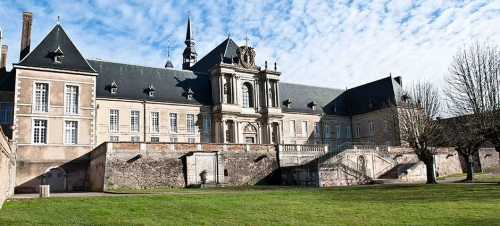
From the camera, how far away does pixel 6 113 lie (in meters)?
29.0

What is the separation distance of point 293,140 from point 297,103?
4259 mm

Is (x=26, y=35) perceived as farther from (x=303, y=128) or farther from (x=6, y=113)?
(x=303, y=128)

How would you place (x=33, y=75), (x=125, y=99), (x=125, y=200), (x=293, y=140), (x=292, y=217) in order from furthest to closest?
(x=293, y=140), (x=125, y=99), (x=33, y=75), (x=125, y=200), (x=292, y=217)

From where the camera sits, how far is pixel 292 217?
1182cm

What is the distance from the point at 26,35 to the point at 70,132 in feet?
31.5

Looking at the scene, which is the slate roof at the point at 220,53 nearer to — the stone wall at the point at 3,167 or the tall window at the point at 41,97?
the tall window at the point at 41,97

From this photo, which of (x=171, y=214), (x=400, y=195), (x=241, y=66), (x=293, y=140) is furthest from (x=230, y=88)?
(x=171, y=214)

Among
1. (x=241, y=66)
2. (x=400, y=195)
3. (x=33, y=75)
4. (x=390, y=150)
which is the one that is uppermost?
(x=241, y=66)

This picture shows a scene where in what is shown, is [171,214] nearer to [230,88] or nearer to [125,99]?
[125,99]

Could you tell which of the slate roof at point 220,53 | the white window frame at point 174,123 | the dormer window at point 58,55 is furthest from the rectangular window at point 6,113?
the slate roof at point 220,53

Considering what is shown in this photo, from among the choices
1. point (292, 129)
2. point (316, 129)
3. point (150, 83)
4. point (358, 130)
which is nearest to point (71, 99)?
point (150, 83)

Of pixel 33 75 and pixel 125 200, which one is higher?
pixel 33 75

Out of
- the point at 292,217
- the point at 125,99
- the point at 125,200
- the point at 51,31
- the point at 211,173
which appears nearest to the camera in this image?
the point at 292,217

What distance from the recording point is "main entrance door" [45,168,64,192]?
87.5 feet
